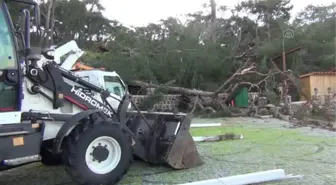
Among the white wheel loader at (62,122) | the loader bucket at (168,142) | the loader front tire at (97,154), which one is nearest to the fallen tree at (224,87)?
the loader bucket at (168,142)

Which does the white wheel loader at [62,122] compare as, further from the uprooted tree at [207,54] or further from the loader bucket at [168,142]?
the uprooted tree at [207,54]

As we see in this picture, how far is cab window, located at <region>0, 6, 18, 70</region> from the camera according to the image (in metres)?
4.08

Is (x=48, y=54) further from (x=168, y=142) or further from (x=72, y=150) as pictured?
(x=168, y=142)

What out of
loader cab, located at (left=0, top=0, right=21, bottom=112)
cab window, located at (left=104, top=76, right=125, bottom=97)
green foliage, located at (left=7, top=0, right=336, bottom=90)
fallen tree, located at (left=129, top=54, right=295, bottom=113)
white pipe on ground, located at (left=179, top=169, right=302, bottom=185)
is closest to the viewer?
loader cab, located at (left=0, top=0, right=21, bottom=112)

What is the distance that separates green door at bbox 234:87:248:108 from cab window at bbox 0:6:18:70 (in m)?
14.7

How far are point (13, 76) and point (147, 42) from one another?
1658 centimetres

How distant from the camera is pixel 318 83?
67.1ft

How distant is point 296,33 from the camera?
22.2m

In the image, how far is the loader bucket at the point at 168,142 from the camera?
214 inches

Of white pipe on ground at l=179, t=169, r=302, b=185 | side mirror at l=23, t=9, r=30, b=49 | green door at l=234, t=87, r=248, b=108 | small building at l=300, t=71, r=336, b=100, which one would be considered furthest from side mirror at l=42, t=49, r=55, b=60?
small building at l=300, t=71, r=336, b=100

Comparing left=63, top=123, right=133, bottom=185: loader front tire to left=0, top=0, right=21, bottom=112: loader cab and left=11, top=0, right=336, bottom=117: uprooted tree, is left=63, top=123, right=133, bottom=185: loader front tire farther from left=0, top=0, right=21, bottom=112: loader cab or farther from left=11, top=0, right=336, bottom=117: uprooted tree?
left=11, top=0, right=336, bottom=117: uprooted tree

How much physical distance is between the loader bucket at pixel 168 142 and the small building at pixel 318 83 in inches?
619

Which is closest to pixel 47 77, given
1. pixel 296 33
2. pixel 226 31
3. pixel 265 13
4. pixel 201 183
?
pixel 201 183

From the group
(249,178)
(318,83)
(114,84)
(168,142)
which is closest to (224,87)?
(318,83)
